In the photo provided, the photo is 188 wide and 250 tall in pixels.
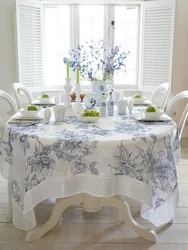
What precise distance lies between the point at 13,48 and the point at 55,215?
2.94m

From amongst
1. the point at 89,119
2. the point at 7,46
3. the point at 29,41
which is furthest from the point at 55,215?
the point at 7,46

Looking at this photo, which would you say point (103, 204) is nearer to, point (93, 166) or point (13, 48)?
point (93, 166)

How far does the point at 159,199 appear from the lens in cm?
203

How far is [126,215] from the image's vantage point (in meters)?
2.14

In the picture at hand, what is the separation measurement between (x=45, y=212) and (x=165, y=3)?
10.4ft

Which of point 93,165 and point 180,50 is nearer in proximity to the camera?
point 93,165

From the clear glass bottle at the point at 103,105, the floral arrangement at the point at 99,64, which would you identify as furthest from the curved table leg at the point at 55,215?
the floral arrangement at the point at 99,64

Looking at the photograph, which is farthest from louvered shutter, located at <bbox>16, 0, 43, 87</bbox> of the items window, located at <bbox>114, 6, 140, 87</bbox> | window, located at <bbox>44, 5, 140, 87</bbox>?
window, located at <bbox>114, 6, 140, 87</bbox>

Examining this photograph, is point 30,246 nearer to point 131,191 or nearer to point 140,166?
point 131,191

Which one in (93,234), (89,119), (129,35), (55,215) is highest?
(129,35)

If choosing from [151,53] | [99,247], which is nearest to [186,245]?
[99,247]

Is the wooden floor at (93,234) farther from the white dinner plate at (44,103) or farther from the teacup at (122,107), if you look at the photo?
the white dinner plate at (44,103)

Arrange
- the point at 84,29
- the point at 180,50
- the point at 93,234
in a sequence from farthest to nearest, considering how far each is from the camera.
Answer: the point at 84,29, the point at 180,50, the point at 93,234

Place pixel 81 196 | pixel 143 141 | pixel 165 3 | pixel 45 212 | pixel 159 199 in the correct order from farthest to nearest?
pixel 165 3 → pixel 45 212 → pixel 81 196 → pixel 159 199 → pixel 143 141
